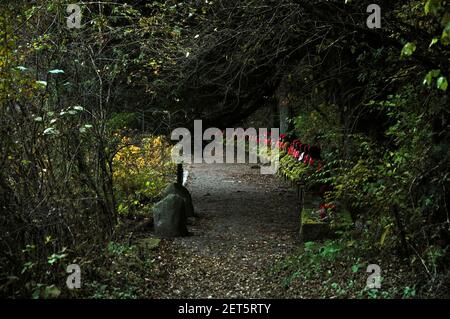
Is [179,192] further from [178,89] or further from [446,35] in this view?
[446,35]

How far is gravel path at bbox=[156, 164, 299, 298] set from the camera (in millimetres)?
7145

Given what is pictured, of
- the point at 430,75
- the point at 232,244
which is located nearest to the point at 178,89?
the point at 232,244

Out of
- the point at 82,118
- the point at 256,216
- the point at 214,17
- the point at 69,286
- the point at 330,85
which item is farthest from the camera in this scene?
the point at 256,216

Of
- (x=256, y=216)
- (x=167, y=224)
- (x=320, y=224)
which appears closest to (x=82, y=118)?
(x=167, y=224)

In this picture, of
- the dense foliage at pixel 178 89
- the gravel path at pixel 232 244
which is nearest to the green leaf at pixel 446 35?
the dense foliage at pixel 178 89

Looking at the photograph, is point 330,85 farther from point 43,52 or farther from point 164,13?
point 43,52

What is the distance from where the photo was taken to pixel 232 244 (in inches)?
366

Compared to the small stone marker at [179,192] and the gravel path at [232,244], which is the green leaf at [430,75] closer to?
the gravel path at [232,244]

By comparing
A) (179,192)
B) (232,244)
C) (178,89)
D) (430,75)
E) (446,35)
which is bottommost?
(232,244)

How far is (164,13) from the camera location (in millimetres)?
9898

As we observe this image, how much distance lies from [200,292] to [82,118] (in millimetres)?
2914

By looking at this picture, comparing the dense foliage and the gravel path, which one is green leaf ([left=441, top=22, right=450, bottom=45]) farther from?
the gravel path

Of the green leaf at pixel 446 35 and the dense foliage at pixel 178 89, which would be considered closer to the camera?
the green leaf at pixel 446 35

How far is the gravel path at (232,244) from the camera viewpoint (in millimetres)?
7145
